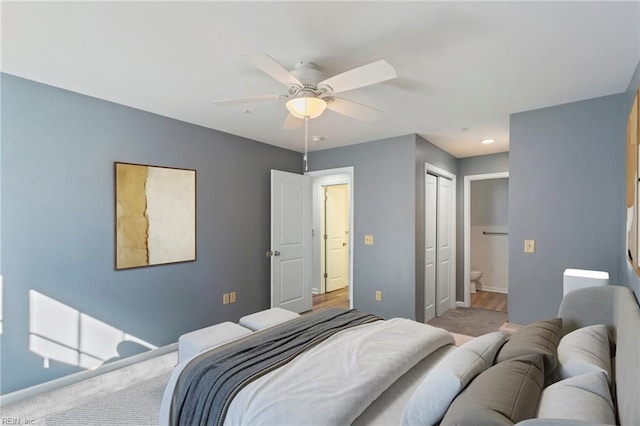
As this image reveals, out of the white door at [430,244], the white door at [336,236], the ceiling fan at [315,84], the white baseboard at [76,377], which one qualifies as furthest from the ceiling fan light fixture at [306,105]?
the white door at [336,236]

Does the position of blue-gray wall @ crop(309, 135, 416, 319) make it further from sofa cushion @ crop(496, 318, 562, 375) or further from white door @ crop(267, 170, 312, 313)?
sofa cushion @ crop(496, 318, 562, 375)

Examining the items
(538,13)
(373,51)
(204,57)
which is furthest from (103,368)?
(538,13)

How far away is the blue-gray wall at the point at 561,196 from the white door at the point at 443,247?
1537 mm

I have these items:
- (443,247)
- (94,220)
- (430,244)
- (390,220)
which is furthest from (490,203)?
(94,220)

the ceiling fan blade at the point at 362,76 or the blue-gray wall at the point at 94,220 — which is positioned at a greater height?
the ceiling fan blade at the point at 362,76

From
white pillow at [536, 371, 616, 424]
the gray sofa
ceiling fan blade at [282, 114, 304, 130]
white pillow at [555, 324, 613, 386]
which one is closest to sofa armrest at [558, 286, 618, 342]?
the gray sofa

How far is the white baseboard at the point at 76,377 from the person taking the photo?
7.59 feet

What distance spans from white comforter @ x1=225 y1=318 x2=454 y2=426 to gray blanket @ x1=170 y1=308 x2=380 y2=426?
6cm

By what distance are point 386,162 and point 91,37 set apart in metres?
3.13

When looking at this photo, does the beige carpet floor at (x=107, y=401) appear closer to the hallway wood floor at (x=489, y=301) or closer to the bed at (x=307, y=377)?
the bed at (x=307, y=377)

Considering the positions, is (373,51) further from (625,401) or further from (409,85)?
(625,401)

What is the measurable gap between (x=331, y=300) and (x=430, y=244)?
6.89ft

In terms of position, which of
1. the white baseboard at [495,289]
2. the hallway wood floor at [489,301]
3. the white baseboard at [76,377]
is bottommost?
the hallway wood floor at [489,301]

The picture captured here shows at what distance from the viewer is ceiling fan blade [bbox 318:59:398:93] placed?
164 centimetres
